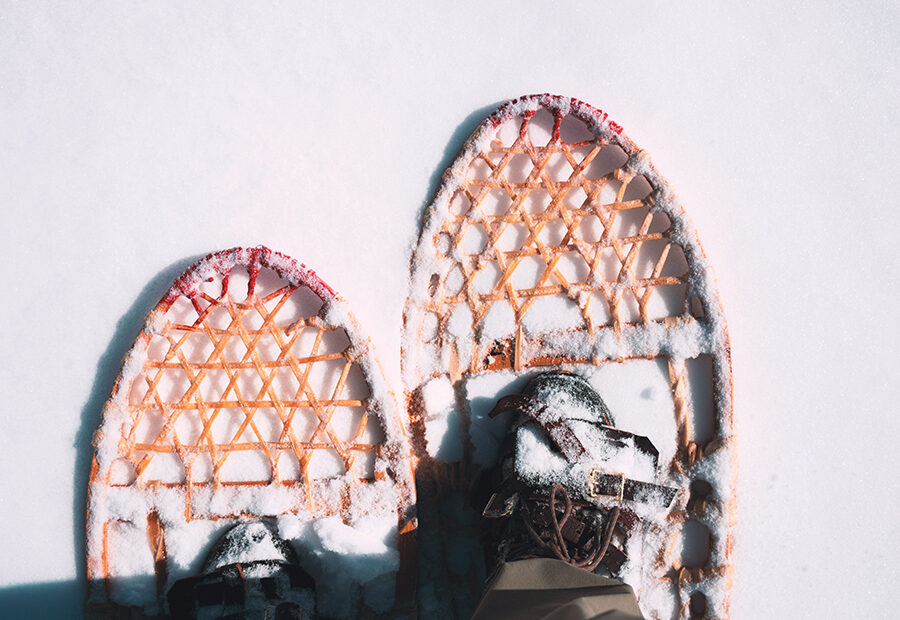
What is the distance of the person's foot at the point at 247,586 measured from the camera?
3.66 ft

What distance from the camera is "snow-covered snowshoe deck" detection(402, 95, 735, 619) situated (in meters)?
1.20

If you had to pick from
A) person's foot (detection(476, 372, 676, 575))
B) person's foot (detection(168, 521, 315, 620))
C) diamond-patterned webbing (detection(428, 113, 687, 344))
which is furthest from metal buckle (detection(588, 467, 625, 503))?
person's foot (detection(168, 521, 315, 620))

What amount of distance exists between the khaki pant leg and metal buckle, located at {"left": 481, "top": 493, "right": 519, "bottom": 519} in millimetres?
Answer: 135

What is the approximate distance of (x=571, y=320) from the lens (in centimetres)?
122

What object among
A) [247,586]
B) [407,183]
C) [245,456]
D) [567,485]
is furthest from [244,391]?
[567,485]

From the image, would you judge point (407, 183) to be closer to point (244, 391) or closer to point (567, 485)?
point (244, 391)

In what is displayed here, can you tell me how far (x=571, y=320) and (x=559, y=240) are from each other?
0.51 ft

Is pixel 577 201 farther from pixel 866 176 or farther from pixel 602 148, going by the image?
pixel 866 176

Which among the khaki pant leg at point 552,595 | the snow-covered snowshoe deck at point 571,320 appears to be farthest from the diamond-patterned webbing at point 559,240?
the khaki pant leg at point 552,595

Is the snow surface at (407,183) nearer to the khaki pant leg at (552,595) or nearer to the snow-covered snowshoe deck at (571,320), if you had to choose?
the snow-covered snowshoe deck at (571,320)

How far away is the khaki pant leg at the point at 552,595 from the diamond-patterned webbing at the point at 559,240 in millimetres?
449

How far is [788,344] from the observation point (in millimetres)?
1287

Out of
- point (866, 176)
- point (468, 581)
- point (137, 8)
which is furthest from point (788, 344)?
point (137, 8)

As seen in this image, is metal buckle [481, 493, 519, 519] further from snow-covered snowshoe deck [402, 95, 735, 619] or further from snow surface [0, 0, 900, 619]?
snow surface [0, 0, 900, 619]
